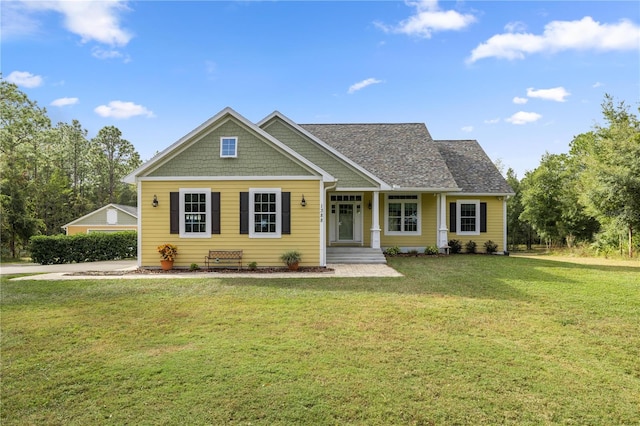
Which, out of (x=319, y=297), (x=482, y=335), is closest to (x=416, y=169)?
(x=319, y=297)

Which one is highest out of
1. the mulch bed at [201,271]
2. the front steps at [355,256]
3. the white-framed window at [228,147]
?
the white-framed window at [228,147]

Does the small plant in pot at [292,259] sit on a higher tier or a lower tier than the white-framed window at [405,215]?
lower

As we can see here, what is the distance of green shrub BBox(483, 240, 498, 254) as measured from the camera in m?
17.9

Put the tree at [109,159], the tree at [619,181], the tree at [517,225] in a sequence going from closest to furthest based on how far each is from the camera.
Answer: the tree at [619,181] → the tree at [517,225] → the tree at [109,159]

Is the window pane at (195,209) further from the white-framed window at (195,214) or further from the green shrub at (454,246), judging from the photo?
the green shrub at (454,246)

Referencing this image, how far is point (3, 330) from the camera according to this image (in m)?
5.78

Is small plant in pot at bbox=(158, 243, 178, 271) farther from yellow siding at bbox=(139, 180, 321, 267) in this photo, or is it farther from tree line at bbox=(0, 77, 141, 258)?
tree line at bbox=(0, 77, 141, 258)

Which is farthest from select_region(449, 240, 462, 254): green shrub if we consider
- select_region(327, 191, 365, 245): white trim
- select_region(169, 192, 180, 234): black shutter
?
select_region(169, 192, 180, 234): black shutter

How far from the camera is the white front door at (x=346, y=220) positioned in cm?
1689

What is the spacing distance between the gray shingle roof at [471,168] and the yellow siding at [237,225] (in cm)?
949

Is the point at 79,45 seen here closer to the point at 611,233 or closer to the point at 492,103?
the point at 492,103

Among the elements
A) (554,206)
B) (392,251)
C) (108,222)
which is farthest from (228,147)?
(554,206)

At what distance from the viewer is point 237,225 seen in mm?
12391

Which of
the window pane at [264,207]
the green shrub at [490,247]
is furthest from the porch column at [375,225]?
the green shrub at [490,247]
